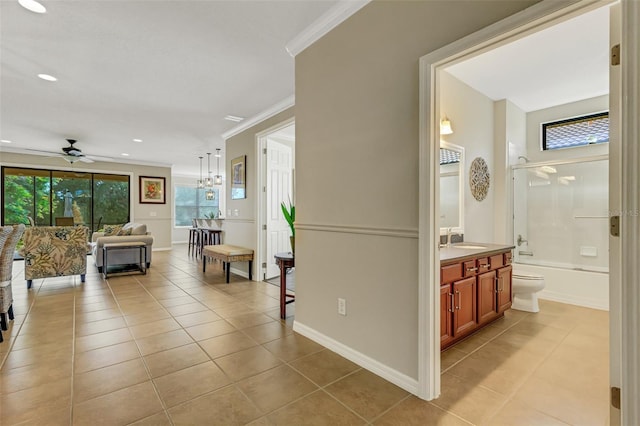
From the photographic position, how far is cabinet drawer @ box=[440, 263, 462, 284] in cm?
225

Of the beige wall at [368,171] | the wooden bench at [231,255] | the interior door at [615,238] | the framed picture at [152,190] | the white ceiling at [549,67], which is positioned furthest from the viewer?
the framed picture at [152,190]

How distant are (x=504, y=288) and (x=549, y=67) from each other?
239 centimetres

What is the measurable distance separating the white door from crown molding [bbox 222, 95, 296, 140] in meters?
0.40

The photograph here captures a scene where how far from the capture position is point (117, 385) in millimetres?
1917

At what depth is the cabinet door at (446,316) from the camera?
2297mm

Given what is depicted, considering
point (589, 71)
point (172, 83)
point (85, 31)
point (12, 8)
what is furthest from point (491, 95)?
point (12, 8)

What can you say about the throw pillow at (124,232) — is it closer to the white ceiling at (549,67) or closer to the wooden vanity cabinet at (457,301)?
the wooden vanity cabinet at (457,301)

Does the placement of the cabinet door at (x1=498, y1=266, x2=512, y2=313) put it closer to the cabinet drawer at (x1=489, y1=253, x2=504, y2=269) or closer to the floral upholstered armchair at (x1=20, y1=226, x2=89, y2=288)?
the cabinet drawer at (x1=489, y1=253, x2=504, y2=269)

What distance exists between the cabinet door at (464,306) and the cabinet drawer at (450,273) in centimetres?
6

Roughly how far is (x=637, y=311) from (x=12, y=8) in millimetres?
4059

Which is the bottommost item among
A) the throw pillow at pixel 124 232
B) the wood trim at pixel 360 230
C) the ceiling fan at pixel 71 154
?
the throw pillow at pixel 124 232

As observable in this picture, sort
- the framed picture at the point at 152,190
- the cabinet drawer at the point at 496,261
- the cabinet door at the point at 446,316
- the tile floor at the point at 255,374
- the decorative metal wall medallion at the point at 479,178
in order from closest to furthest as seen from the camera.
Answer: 1. the tile floor at the point at 255,374
2. the cabinet door at the point at 446,316
3. the cabinet drawer at the point at 496,261
4. the decorative metal wall medallion at the point at 479,178
5. the framed picture at the point at 152,190

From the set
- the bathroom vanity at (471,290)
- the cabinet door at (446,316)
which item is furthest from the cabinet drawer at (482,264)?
the cabinet door at (446,316)

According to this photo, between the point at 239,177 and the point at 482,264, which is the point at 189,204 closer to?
the point at 239,177
